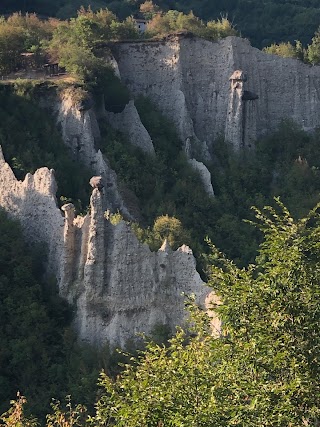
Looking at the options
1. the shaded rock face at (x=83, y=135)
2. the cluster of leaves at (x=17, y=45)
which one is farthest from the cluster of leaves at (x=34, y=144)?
the cluster of leaves at (x=17, y=45)

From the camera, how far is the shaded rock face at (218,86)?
3856 cm

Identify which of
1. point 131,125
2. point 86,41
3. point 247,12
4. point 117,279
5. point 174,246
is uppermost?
point 247,12

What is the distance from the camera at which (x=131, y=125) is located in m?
36.1

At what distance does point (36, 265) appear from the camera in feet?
93.6

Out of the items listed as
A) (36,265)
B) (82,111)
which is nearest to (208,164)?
(82,111)

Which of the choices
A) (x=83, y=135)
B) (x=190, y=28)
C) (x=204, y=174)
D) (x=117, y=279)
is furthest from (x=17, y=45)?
(x=117, y=279)

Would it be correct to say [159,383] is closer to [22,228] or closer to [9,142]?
[22,228]

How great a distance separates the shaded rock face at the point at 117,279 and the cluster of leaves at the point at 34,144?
2.37m

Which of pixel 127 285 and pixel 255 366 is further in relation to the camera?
pixel 127 285

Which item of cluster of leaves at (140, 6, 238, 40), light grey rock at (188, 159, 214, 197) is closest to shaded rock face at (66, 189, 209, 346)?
light grey rock at (188, 159, 214, 197)

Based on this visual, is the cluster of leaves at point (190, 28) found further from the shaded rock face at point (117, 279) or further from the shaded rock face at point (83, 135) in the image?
the shaded rock face at point (117, 279)

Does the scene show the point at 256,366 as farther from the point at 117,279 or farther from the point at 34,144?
the point at 34,144

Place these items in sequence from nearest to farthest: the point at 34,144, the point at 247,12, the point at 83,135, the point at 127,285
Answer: the point at 127,285 → the point at 34,144 → the point at 83,135 → the point at 247,12

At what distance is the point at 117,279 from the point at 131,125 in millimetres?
10152
